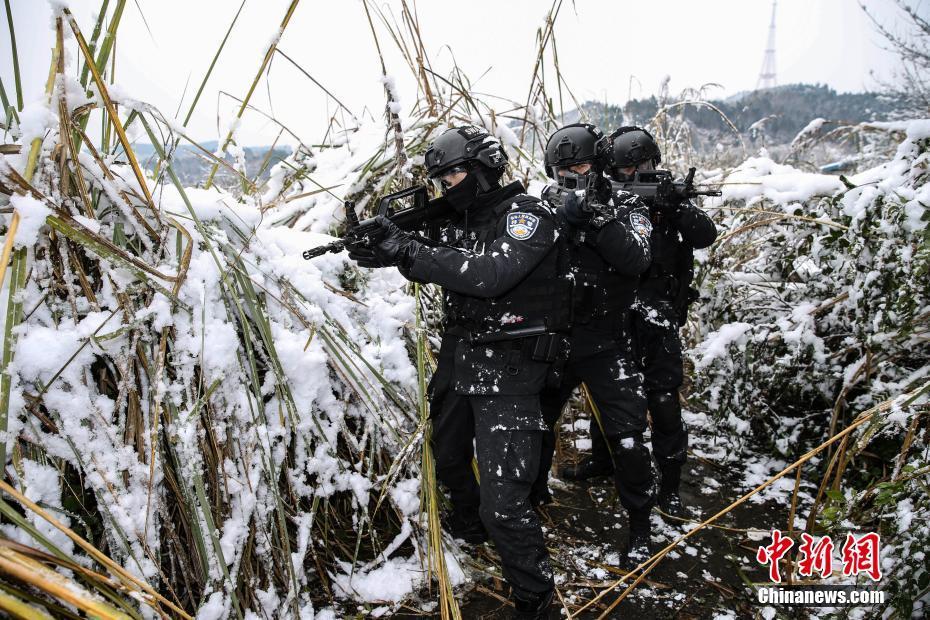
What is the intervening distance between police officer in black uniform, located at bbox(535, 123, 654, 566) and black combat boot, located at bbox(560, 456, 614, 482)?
50cm

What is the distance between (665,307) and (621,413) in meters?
0.75

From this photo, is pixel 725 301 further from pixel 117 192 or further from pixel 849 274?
pixel 117 192

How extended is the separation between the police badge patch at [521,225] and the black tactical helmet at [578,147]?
690mm

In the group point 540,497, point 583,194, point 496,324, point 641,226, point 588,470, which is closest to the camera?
point 496,324

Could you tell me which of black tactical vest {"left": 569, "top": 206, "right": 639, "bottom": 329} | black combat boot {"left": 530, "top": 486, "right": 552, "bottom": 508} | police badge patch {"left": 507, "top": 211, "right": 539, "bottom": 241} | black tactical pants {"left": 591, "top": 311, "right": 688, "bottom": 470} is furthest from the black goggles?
black combat boot {"left": 530, "top": 486, "right": 552, "bottom": 508}

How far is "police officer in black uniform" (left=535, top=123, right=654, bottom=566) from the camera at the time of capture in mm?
2436

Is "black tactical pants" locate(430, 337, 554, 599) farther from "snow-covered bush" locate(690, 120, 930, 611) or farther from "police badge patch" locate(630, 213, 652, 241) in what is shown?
"snow-covered bush" locate(690, 120, 930, 611)

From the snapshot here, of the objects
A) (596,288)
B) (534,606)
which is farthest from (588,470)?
(534,606)

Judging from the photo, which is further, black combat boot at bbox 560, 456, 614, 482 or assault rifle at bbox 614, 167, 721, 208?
black combat boot at bbox 560, 456, 614, 482

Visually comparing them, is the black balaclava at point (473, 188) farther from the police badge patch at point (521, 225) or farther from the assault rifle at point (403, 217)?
the police badge patch at point (521, 225)

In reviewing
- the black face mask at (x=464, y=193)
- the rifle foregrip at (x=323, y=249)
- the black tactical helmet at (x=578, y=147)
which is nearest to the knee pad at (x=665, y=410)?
the black tactical helmet at (x=578, y=147)

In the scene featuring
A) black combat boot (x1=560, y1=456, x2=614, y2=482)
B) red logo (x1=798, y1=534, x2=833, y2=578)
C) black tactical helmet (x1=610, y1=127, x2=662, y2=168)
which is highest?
black tactical helmet (x1=610, y1=127, x2=662, y2=168)

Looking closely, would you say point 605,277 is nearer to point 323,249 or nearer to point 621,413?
point 621,413

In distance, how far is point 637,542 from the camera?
2.49 m
